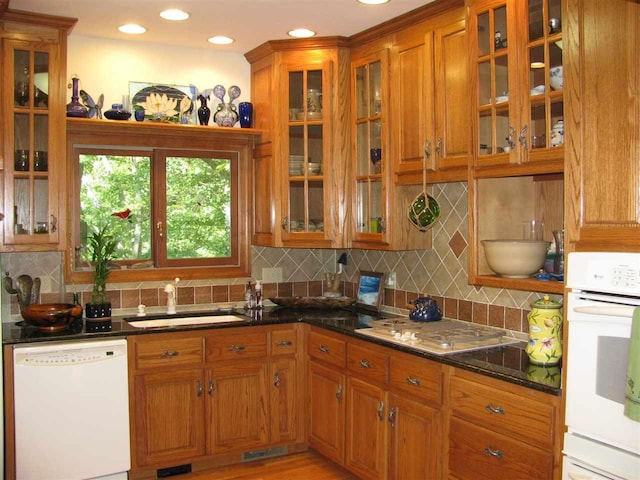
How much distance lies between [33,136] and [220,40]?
4.07ft

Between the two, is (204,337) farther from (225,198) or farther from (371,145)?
(371,145)

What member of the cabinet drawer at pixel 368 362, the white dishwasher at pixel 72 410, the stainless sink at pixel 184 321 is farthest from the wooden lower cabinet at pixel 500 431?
the white dishwasher at pixel 72 410

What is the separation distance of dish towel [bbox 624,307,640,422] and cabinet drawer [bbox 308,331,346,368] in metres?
1.77

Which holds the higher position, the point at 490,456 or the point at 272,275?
the point at 272,275

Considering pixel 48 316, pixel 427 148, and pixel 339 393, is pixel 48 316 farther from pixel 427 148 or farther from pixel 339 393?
pixel 427 148

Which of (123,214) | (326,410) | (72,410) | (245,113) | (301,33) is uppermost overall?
(301,33)

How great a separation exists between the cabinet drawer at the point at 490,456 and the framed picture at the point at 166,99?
2505mm

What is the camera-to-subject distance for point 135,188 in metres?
4.12

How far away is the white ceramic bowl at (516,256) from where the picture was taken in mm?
2832

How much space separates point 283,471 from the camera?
3762mm

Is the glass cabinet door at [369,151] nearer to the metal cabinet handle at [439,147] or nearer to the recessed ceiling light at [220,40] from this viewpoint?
the metal cabinet handle at [439,147]

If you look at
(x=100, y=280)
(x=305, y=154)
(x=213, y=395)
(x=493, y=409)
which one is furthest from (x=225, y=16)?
(x=493, y=409)

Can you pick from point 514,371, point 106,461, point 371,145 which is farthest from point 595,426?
point 106,461

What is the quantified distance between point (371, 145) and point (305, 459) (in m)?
1.90
